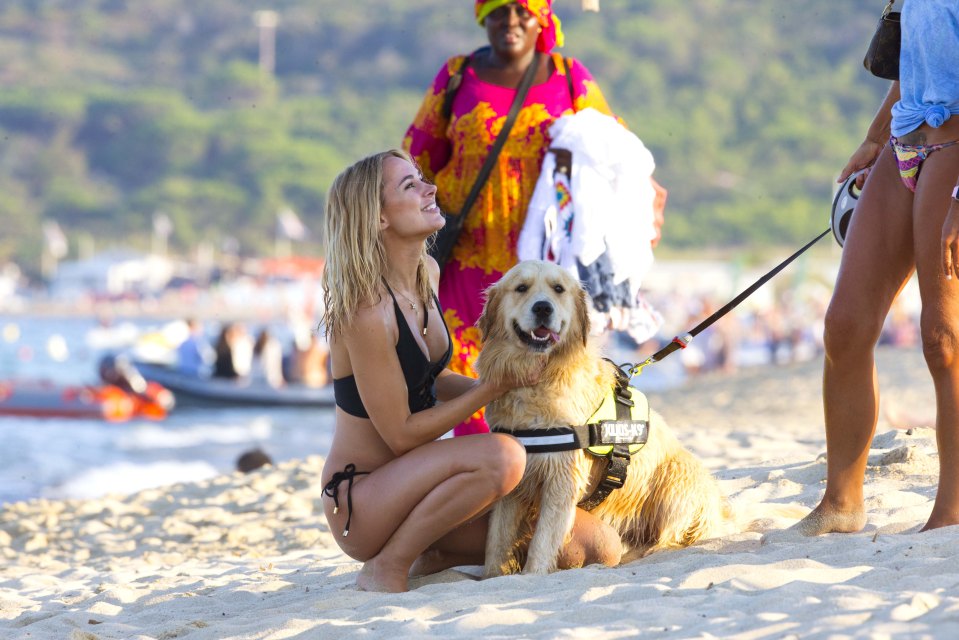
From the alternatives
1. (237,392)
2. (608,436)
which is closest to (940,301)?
(608,436)

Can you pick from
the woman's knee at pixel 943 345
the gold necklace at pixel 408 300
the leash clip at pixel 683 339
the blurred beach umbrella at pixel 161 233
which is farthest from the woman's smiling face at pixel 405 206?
the blurred beach umbrella at pixel 161 233

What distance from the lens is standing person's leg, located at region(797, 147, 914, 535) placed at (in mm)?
3859

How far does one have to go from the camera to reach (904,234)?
3842mm

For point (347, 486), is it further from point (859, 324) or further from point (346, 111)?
point (346, 111)

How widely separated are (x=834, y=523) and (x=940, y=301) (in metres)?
0.90

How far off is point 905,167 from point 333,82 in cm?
11887

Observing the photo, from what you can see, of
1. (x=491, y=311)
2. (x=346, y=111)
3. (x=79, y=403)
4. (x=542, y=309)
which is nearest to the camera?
(x=542, y=309)

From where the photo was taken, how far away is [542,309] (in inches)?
158

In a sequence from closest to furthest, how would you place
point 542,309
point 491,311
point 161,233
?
1. point 542,309
2. point 491,311
3. point 161,233

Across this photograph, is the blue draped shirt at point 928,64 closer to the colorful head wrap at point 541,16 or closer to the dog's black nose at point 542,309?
the dog's black nose at point 542,309

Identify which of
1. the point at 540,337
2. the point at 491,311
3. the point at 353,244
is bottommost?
the point at 540,337

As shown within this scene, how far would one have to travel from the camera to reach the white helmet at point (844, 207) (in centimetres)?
423

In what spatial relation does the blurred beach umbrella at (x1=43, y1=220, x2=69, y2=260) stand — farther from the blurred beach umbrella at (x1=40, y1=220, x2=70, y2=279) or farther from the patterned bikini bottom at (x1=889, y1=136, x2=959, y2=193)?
the patterned bikini bottom at (x1=889, y1=136, x2=959, y2=193)

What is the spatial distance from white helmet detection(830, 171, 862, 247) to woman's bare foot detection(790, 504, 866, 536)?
924mm
